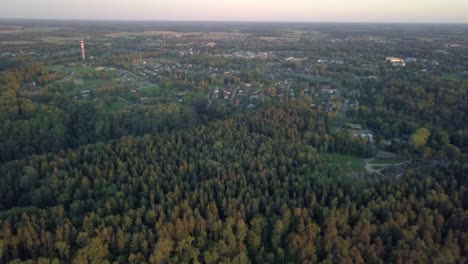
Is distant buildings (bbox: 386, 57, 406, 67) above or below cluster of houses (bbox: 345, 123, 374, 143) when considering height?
above

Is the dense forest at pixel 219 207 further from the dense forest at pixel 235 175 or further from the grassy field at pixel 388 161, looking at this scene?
A: the grassy field at pixel 388 161

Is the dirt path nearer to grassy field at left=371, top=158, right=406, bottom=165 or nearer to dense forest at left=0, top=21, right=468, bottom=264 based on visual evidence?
dense forest at left=0, top=21, right=468, bottom=264

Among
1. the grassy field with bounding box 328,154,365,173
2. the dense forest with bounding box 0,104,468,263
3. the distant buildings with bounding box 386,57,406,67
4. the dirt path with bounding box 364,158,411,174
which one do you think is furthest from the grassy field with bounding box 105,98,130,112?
the distant buildings with bounding box 386,57,406,67

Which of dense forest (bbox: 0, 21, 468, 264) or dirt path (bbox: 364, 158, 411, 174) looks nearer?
dense forest (bbox: 0, 21, 468, 264)

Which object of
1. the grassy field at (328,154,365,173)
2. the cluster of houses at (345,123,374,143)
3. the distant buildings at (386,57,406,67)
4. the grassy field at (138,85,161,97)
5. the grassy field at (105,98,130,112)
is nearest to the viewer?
the grassy field at (328,154,365,173)

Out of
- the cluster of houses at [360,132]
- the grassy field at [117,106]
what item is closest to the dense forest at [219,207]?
the cluster of houses at [360,132]
